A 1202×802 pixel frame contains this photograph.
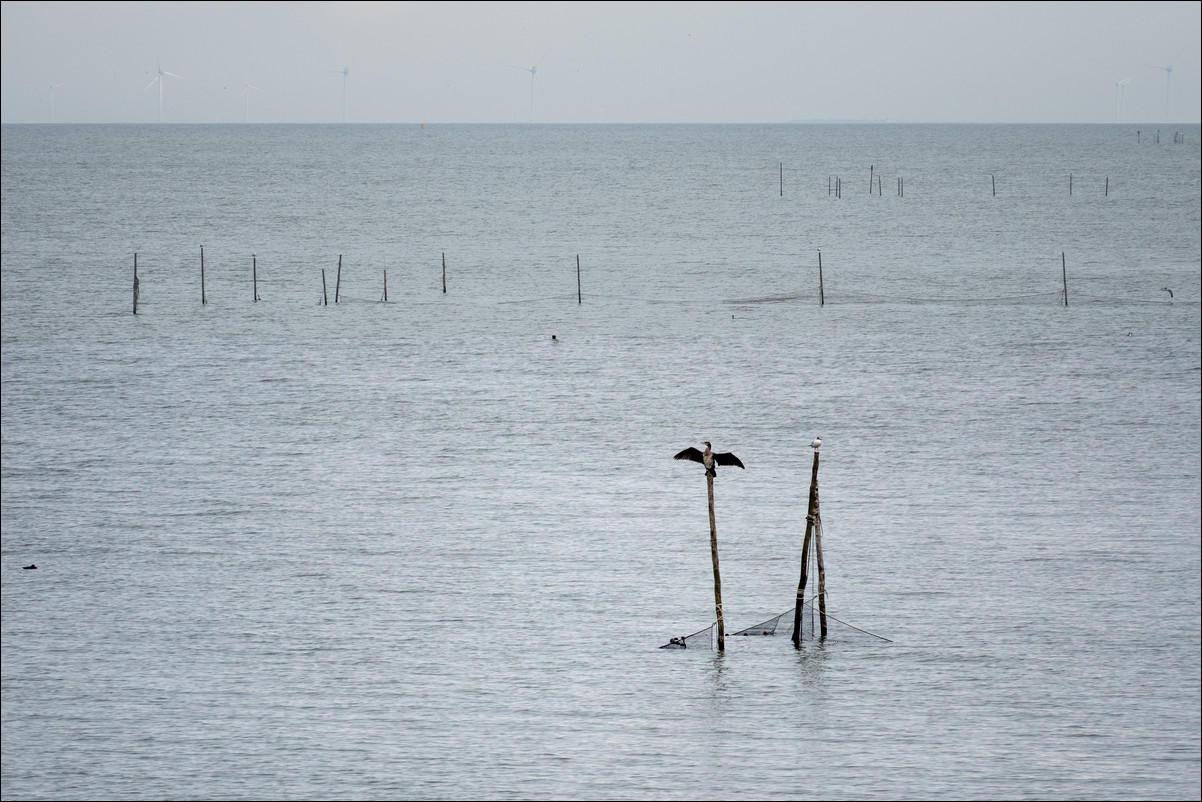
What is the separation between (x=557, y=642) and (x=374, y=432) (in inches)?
1022

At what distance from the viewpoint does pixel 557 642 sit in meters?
34.2

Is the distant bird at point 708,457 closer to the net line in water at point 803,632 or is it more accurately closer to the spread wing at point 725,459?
the spread wing at point 725,459

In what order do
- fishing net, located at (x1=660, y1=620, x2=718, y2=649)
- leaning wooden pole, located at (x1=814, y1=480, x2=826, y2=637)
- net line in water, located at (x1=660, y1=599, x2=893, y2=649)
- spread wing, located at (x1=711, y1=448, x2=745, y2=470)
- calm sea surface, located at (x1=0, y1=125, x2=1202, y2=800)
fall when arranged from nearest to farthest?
1. calm sea surface, located at (x1=0, y1=125, x2=1202, y2=800)
2. spread wing, located at (x1=711, y1=448, x2=745, y2=470)
3. leaning wooden pole, located at (x1=814, y1=480, x2=826, y2=637)
4. fishing net, located at (x1=660, y1=620, x2=718, y2=649)
5. net line in water, located at (x1=660, y1=599, x2=893, y2=649)

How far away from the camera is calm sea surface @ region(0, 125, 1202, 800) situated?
28438 mm

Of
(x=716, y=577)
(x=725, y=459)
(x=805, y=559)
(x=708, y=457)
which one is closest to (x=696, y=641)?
(x=716, y=577)

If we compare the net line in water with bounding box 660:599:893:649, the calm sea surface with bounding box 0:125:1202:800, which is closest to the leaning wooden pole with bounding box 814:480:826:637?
the net line in water with bounding box 660:599:893:649

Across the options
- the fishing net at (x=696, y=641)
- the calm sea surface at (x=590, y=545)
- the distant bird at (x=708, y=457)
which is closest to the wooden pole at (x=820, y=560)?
the calm sea surface at (x=590, y=545)

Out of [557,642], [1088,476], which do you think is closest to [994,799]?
[557,642]

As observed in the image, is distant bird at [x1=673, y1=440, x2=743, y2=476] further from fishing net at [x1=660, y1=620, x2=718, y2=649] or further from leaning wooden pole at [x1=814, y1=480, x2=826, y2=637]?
fishing net at [x1=660, y1=620, x2=718, y2=649]

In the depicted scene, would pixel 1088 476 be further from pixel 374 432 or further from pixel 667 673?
pixel 374 432

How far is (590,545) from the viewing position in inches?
1661

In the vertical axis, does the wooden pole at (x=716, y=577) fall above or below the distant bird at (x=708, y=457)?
below

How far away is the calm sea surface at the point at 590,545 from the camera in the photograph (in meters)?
28.4

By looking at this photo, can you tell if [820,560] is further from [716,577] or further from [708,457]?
[708,457]
